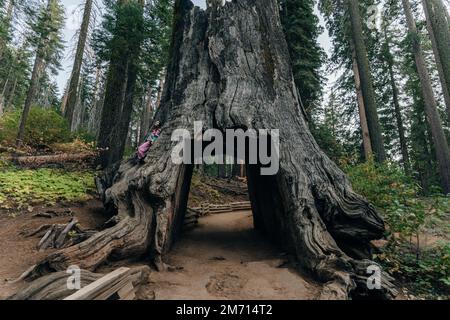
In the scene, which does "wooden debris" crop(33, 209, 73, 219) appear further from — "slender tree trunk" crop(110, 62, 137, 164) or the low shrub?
the low shrub

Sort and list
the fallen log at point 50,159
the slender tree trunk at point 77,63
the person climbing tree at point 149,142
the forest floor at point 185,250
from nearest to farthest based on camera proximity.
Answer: the forest floor at point 185,250, the person climbing tree at point 149,142, the fallen log at point 50,159, the slender tree trunk at point 77,63

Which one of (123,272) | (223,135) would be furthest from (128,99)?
(123,272)

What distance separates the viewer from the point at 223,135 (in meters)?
6.60

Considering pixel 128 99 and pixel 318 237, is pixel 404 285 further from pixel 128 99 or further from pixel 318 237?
pixel 128 99

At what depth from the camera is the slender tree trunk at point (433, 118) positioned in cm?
1205

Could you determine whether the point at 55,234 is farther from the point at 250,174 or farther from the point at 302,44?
the point at 302,44

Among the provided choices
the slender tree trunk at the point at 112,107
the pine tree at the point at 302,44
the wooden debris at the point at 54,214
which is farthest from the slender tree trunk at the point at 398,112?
the wooden debris at the point at 54,214

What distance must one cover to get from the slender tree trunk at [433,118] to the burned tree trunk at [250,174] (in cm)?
926

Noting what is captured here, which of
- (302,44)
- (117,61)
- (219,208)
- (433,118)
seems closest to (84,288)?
(117,61)

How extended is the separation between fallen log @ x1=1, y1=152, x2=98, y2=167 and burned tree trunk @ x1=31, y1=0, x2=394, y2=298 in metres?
5.90

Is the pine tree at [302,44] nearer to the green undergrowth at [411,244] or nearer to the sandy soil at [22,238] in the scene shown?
the green undergrowth at [411,244]

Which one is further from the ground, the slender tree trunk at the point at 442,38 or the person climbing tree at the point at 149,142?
the slender tree trunk at the point at 442,38

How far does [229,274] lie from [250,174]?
163 inches

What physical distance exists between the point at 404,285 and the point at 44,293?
593 centimetres
